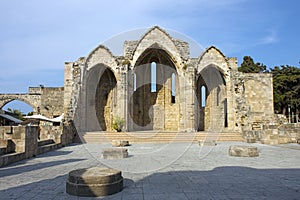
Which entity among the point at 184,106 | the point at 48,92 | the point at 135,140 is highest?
the point at 48,92

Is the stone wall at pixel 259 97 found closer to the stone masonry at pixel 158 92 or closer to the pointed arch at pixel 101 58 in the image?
the stone masonry at pixel 158 92

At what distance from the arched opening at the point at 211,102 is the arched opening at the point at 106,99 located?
7.80 meters

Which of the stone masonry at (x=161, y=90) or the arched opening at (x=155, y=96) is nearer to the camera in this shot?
the stone masonry at (x=161, y=90)

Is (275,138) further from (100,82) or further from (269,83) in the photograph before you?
(100,82)

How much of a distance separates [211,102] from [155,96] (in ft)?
17.4

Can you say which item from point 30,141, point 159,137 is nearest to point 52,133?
point 30,141

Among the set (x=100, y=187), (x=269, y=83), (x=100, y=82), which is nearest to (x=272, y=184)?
(x=100, y=187)

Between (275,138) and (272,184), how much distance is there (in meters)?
10.7

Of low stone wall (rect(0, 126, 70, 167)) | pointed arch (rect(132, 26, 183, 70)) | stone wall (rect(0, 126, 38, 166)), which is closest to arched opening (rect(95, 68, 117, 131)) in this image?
pointed arch (rect(132, 26, 183, 70))

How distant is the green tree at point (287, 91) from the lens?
38.8 metres

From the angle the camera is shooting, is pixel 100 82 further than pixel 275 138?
Yes

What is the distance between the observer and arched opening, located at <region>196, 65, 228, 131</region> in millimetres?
24016

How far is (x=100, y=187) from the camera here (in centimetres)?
423

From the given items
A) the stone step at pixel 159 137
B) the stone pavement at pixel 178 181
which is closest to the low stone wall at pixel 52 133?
the stone step at pixel 159 137
